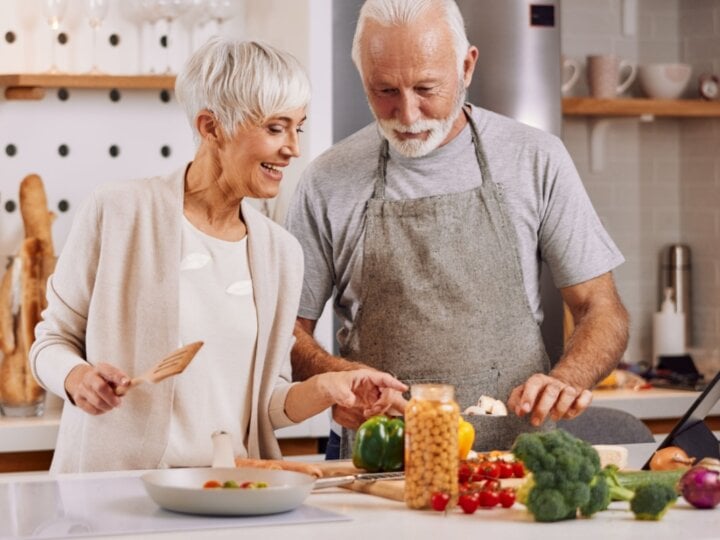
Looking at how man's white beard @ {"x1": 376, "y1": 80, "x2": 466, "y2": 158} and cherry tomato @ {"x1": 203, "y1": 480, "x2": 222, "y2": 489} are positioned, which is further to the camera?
man's white beard @ {"x1": 376, "y1": 80, "x2": 466, "y2": 158}

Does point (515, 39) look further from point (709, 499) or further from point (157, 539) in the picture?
point (157, 539)

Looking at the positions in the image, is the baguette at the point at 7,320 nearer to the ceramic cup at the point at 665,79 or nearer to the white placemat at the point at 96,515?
the white placemat at the point at 96,515

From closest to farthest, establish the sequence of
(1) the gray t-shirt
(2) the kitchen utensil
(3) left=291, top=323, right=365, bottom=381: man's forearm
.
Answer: (2) the kitchen utensil < (3) left=291, top=323, right=365, bottom=381: man's forearm < (1) the gray t-shirt

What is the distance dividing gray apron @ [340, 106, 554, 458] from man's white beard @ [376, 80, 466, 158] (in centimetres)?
10

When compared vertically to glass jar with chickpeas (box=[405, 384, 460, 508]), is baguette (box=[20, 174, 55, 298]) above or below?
above

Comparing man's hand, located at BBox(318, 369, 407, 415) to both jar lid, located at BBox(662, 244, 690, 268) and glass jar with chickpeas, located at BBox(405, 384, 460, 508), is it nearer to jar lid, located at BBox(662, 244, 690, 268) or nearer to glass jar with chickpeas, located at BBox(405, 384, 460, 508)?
glass jar with chickpeas, located at BBox(405, 384, 460, 508)

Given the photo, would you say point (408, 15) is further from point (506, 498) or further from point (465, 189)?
point (506, 498)

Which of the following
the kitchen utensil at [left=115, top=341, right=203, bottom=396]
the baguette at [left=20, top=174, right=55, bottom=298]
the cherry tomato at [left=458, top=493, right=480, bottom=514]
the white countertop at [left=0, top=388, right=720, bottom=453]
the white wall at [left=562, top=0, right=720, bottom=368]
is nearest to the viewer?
the cherry tomato at [left=458, top=493, right=480, bottom=514]

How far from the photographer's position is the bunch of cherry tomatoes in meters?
1.91

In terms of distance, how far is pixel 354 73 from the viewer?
→ 12.6 ft

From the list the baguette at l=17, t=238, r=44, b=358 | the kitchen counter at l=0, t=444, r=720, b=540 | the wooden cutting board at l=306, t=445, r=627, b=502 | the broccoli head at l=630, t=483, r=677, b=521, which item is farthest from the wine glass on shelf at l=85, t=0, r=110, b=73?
the broccoli head at l=630, t=483, r=677, b=521

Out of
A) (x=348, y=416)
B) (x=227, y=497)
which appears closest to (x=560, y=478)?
(x=227, y=497)

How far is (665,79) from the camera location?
477 cm

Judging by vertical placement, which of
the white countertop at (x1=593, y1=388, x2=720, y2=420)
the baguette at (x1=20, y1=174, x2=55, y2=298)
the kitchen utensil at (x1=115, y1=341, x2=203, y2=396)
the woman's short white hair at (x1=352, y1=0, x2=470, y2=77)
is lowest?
the white countertop at (x1=593, y1=388, x2=720, y2=420)
